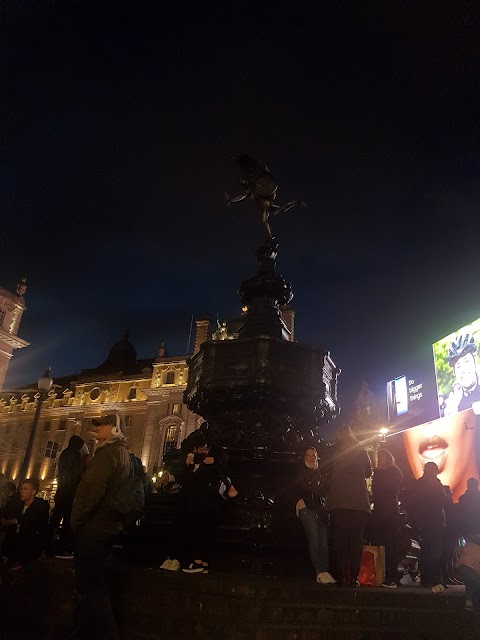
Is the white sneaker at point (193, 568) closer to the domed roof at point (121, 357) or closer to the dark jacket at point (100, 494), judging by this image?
the dark jacket at point (100, 494)

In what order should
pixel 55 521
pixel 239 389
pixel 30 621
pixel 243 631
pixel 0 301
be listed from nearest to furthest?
pixel 243 631 → pixel 30 621 → pixel 55 521 → pixel 239 389 → pixel 0 301

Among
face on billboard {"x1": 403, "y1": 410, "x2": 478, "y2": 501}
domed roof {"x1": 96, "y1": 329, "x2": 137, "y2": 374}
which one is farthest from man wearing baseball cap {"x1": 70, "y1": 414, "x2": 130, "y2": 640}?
domed roof {"x1": 96, "y1": 329, "x2": 137, "y2": 374}

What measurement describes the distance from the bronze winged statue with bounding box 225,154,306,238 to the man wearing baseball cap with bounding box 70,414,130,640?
787 centimetres

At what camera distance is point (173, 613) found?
4.04 m

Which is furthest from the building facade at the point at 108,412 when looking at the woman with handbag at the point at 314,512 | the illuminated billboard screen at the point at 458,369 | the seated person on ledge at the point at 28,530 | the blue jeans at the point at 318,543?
the blue jeans at the point at 318,543

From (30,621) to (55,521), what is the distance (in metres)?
2.29

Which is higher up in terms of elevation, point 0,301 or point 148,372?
point 0,301

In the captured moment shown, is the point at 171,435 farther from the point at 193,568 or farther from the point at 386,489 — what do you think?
the point at 193,568

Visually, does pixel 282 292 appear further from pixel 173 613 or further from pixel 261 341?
pixel 173 613

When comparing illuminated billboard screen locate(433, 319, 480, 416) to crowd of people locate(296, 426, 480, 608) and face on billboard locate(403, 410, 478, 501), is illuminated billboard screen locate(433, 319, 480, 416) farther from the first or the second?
crowd of people locate(296, 426, 480, 608)

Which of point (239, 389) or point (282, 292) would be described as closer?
point (239, 389)

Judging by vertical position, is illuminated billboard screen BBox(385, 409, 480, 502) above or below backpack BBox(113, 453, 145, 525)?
above

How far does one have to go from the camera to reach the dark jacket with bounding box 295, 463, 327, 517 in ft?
17.8

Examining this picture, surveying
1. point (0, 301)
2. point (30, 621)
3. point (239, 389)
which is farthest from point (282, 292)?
point (0, 301)
